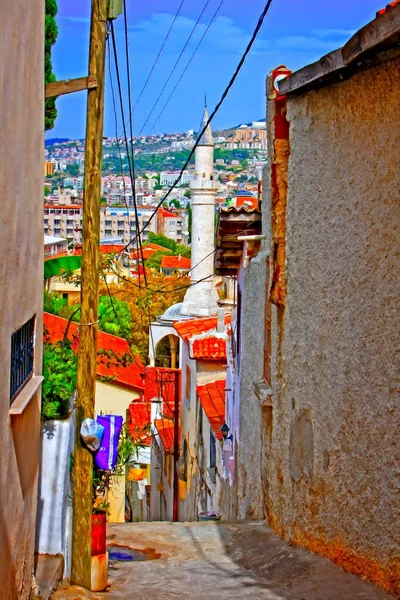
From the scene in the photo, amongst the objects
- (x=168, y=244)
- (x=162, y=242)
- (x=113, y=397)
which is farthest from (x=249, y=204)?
(x=162, y=242)

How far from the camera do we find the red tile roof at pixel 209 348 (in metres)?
23.4

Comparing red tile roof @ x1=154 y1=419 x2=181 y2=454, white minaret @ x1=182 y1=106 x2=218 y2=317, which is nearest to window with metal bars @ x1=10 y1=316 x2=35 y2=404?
red tile roof @ x1=154 y1=419 x2=181 y2=454

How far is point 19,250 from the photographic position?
6.79m

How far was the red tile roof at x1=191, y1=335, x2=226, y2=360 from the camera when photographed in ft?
76.7

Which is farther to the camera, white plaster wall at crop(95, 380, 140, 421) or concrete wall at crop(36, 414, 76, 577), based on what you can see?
white plaster wall at crop(95, 380, 140, 421)

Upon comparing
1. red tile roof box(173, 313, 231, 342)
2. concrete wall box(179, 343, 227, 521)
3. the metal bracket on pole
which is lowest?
concrete wall box(179, 343, 227, 521)

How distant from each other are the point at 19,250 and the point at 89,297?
2.13 meters

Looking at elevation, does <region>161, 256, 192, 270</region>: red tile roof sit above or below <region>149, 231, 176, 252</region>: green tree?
below

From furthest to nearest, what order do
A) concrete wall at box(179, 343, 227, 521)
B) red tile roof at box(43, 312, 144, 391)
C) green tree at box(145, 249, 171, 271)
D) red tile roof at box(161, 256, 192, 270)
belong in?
green tree at box(145, 249, 171, 271), red tile roof at box(161, 256, 192, 270), red tile roof at box(43, 312, 144, 391), concrete wall at box(179, 343, 227, 521)

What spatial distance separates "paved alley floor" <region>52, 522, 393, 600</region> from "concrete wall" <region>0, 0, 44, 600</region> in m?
1.48

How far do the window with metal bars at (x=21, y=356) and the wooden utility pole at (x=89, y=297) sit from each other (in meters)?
0.84

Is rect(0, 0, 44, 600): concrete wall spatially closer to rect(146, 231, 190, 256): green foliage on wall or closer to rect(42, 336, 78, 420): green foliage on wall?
rect(42, 336, 78, 420): green foliage on wall

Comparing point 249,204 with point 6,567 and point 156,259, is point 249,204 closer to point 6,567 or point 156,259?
point 6,567

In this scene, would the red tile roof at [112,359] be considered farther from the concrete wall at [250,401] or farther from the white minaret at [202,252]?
the white minaret at [202,252]
